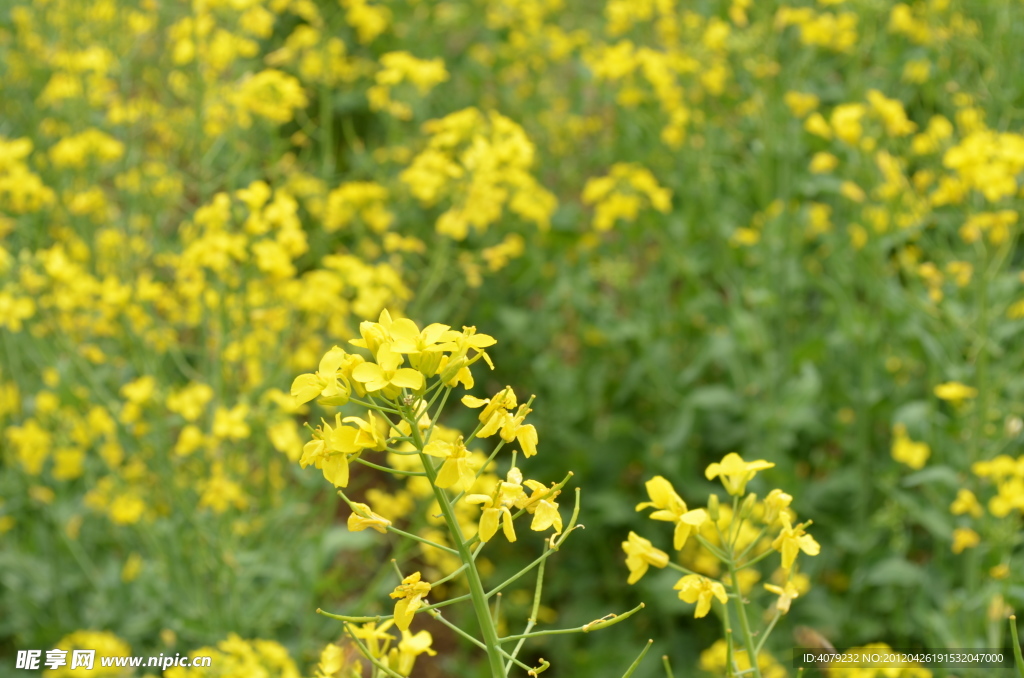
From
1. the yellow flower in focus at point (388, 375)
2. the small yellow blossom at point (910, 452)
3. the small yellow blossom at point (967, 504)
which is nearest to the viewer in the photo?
the yellow flower in focus at point (388, 375)

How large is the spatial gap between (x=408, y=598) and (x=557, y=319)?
141 inches

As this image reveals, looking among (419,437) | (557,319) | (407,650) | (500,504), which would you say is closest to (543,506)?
(500,504)

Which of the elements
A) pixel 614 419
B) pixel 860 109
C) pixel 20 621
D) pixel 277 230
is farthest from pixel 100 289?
pixel 860 109

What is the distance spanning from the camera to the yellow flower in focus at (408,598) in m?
1.23

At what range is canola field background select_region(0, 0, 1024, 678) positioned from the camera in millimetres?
3139

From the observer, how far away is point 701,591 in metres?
1.42

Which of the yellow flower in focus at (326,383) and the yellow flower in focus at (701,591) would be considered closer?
the yellow flower in focus at (326,383)

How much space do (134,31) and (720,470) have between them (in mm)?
4919

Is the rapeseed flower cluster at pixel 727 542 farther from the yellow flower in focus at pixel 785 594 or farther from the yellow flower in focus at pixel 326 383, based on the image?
the yellow flower in focus at pixel 326 383

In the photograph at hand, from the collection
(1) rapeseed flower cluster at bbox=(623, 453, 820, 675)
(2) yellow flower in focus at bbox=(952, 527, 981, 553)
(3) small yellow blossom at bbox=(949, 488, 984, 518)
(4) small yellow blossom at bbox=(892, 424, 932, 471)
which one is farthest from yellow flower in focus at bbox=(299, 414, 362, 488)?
(4) small yellow blossom at bbox=(892, 424, 932, 471)

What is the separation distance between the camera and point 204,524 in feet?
10.3

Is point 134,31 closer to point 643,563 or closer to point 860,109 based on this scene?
point 860,109

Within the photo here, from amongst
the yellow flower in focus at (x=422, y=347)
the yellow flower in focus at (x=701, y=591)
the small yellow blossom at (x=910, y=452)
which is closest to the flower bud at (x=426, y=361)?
the yellow flower in focus at (x=422, y=347)

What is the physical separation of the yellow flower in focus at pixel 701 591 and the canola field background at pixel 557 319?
1.19 meters
